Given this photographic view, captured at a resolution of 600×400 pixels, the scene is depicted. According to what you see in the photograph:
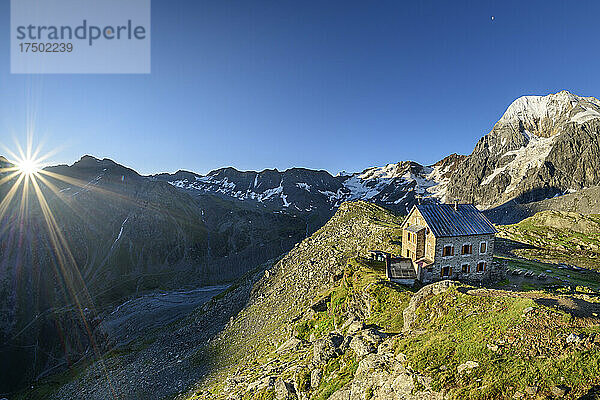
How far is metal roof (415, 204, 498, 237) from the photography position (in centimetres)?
3228

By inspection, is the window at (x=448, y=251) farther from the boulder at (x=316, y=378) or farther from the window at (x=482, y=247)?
the boulder at (x=316, y=378)

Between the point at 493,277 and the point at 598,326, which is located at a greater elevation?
the point at 598,326

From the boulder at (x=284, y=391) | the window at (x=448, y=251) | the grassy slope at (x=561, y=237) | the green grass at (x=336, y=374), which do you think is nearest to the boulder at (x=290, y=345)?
the boulder at (x=284, y=391)

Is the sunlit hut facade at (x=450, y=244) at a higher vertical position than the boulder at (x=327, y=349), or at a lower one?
higher

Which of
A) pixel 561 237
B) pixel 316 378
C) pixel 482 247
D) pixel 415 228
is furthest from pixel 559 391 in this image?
pixel 561 237

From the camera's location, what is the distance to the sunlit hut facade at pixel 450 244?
1248 inches

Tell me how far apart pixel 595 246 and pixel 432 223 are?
71.0m

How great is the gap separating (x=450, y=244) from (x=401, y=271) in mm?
6512

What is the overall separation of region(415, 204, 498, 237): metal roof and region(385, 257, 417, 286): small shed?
5.15 metres

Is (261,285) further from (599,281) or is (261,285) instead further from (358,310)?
(599,281)

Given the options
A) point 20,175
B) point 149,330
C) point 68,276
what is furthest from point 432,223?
point 20,175

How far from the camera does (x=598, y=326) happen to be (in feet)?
39.6

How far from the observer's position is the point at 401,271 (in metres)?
32.0

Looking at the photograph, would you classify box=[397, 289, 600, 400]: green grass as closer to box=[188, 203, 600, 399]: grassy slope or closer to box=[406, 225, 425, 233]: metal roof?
box=[188, 203, 600, 399]: grassy slope
